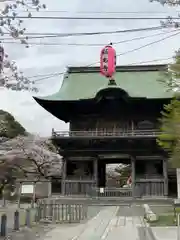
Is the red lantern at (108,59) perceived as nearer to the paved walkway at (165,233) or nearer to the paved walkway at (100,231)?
the paved walkway at (100,231)

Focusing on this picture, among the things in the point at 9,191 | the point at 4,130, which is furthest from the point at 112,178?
the point at 9,191

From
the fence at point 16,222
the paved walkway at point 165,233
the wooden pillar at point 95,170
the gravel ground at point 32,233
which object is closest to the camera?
the paved walkway at point 165,233

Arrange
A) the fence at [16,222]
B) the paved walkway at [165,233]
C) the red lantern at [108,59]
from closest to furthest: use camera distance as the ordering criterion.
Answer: the paved walkway at [165,233]
the fence at [16,222]
the red lantern at [108,59]

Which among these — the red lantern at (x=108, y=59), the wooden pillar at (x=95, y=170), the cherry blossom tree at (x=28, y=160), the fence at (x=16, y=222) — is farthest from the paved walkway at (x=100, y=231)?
the cherry blossom tree at (x=28, y=160)

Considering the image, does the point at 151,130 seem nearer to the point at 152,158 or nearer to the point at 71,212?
the point at 152,158

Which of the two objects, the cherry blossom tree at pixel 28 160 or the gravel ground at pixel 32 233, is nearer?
the gravel ground at pixel 32 233

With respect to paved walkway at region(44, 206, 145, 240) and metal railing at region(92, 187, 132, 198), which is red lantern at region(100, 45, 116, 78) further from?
paved walkway at region(44, 206, 145, 240)

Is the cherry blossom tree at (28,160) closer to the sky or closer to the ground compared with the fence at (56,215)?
closer to the sky

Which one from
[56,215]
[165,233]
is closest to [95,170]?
[56,215]

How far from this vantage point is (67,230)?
13273 millimetres

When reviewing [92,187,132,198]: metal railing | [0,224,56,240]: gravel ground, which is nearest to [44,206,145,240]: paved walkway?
[0,224,56,240]: gravel ground

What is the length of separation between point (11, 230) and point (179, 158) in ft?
26.3

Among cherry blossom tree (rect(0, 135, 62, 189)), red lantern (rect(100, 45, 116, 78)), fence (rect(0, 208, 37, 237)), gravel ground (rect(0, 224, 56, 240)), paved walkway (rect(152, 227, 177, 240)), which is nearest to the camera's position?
paved walkway (rect(152, 227, 177, 240))

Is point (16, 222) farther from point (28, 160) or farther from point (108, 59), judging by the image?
point (28, 160)
